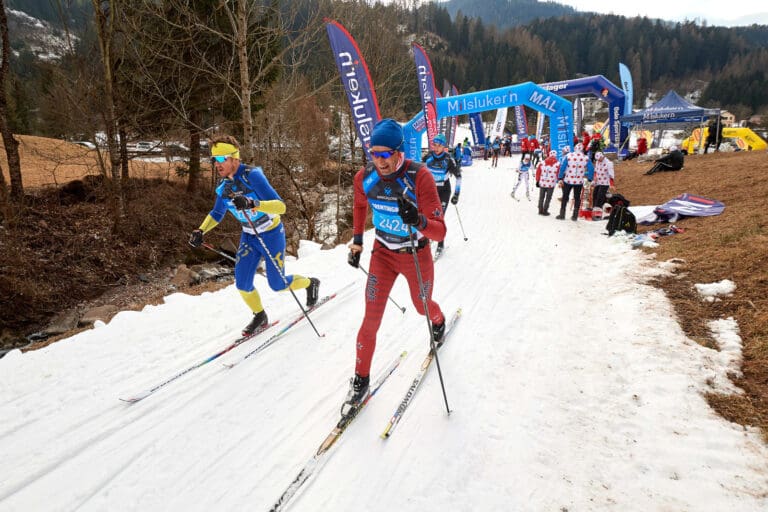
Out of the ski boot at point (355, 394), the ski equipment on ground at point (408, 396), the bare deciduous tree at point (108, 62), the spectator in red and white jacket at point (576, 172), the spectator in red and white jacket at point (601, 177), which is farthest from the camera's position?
the bare deciduous tree at point (108, 62)

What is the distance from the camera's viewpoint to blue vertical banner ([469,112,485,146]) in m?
29.1

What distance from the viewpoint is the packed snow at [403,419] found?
8.20 ft

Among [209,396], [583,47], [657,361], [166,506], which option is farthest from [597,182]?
[583,47]

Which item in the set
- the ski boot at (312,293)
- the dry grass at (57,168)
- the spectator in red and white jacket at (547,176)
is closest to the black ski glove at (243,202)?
the ski boot at (312,293)

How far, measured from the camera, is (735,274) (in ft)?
15.6

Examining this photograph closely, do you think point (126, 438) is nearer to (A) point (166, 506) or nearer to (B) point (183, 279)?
(A) point (166, 506)

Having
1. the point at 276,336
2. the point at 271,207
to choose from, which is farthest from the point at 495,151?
the point at 276,336

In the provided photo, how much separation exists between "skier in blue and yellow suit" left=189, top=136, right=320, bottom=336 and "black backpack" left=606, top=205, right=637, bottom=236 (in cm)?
726

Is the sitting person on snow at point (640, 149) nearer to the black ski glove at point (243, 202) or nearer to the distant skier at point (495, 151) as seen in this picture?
the distant skier at point (495, 151)

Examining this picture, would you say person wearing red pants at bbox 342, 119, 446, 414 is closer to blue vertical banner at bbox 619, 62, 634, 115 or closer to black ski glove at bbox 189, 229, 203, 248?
black ski glove at bbox 189, 229, 203, 248

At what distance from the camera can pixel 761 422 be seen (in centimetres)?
266

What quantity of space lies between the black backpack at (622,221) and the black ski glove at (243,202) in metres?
7.80

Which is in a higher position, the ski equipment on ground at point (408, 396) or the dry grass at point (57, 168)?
the dry grass at point (57, 168)

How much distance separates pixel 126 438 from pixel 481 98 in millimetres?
17041
